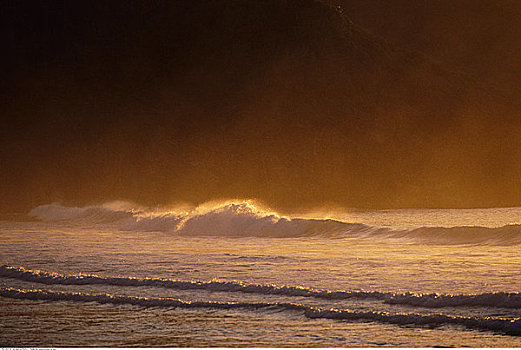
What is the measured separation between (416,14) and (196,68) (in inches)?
1940

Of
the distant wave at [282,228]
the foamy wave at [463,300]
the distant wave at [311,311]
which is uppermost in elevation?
the distant wave at [282,228]

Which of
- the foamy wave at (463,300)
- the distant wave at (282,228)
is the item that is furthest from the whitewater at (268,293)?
the distant wave at (282,228)

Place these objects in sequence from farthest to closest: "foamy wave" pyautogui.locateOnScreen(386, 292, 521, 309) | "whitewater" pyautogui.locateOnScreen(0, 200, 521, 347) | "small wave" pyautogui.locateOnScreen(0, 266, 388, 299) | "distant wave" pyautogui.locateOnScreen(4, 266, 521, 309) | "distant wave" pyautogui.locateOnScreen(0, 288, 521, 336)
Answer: "small wave" pyautogui.locateOnScreen(0, 266, 388, 299), "distant wave" pyautogui.locateOnScreen(4, 266, 521, 309), "foamy wave" pyautogui.locateOnScreen(386, 292, 521, 309), "distant wave" pyautogui.locateOnScreen(0, 288, 521, 336), "whitewater" pyautogui.locateOnScreen(0, 200, 521, 347)

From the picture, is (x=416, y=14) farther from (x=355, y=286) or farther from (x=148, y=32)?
(x=355, y=286)

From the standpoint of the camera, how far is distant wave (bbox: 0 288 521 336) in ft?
32.8

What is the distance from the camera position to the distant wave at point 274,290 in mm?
11180

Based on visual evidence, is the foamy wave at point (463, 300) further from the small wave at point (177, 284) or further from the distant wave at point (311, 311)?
the distant wave at point (311, 311)

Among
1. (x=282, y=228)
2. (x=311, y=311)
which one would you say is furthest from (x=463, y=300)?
(x=282, y=228)

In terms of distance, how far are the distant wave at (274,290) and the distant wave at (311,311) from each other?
2.75 ft

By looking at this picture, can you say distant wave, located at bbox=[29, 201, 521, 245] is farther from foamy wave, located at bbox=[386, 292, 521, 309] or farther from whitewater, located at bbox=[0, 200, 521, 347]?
foamy wave, located at bbox=[386, 292, 521, 309]

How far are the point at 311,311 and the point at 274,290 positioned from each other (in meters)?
1.78

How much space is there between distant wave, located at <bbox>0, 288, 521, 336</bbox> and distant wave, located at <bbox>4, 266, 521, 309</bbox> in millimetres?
837

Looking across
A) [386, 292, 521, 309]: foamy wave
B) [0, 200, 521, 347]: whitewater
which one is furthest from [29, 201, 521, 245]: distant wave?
[386, 292, 521, 309]: foamy wave

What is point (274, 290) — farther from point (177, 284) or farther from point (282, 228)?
point (282, 228)
